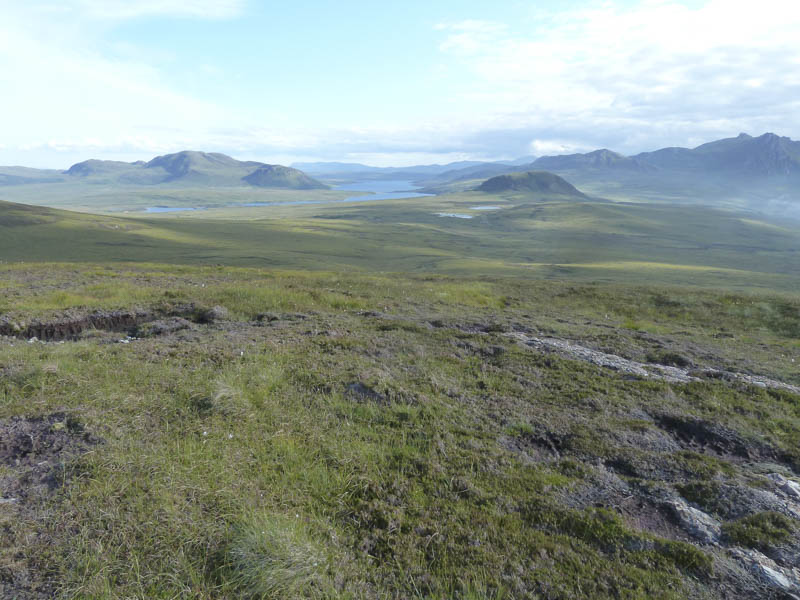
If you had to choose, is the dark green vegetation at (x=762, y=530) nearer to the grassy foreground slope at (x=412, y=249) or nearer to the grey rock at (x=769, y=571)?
→ the grey rock at (x=769, y=571)

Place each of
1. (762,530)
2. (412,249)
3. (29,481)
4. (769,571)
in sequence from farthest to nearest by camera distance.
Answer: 1. (412,249)
2. (762,530)
3. (29,481)
4. (769,571)

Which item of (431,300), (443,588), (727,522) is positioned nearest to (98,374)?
(443,588)

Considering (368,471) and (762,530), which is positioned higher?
(368,471)

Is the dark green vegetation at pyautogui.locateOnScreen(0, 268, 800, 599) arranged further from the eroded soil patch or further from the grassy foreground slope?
the grassy foreground slope

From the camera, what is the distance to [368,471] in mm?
7730

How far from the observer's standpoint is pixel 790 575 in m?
6.16

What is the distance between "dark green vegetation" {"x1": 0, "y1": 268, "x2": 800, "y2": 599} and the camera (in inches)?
221

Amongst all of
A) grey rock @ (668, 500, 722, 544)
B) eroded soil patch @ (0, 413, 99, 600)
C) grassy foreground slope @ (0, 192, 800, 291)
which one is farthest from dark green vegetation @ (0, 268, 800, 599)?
grassy foreground slope @ (0, 192, 800, 291)

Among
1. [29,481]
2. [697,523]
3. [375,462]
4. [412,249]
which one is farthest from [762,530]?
[412,249]

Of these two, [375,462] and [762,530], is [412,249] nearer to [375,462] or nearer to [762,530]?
[375,462]

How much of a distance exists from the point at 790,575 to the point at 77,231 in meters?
169

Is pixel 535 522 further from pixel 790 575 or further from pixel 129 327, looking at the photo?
pixel 129 327

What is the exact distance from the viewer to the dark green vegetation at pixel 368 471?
561 cm

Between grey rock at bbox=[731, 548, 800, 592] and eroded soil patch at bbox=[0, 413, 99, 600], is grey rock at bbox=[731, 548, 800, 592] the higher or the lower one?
the lower one
